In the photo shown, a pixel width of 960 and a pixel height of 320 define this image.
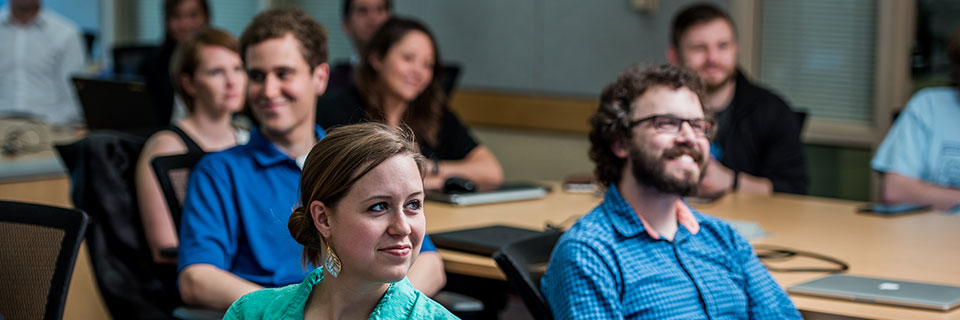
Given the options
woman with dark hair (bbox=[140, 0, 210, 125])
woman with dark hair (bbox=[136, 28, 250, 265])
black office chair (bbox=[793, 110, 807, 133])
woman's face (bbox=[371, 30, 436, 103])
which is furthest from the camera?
woman with dark hair (bbox=[140, 0, 210, 125])

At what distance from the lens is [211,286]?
2414 millimetres

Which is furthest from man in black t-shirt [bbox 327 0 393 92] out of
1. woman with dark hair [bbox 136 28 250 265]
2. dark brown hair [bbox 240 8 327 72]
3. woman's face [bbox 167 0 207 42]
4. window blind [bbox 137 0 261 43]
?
dark brown hair [bbox 240 8 327 72]

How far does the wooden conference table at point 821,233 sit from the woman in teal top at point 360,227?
108 cm

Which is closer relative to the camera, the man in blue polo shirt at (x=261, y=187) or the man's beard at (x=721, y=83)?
the man in blue polo shirt at (x=261, y=187)

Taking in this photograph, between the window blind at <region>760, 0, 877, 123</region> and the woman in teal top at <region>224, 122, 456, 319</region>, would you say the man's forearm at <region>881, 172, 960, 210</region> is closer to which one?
the window blind at <region>760, 0, 877, 123</region>

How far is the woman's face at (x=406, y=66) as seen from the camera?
3963 mm

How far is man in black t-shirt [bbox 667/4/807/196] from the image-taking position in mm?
4016

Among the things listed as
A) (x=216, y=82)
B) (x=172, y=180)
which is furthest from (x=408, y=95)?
(x=172, y=180)

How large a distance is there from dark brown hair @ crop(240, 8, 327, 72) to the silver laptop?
3.94 ft

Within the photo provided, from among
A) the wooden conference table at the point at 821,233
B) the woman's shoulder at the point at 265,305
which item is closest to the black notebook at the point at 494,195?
the wooden conference table at the point at 821,233

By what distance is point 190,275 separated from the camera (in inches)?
96.1

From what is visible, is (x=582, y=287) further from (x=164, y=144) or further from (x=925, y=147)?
(x=925, y=147)

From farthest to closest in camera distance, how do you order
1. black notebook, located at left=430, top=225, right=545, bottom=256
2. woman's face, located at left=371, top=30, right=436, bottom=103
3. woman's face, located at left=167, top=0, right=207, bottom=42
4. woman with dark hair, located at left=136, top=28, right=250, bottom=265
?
woman's face, located at left=167, top=0, right=207, bottom=42, woman's face, located at left=371, top=30, right=436, bottom=103, woman with dark hair, located at left=136, top=28, right=250, bottom=265, black notebook, located at left=430, top=225, right=545, bottom=256

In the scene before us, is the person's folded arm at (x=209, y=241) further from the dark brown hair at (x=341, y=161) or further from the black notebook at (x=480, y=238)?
the dark brown hair at (x=341, y=161)
